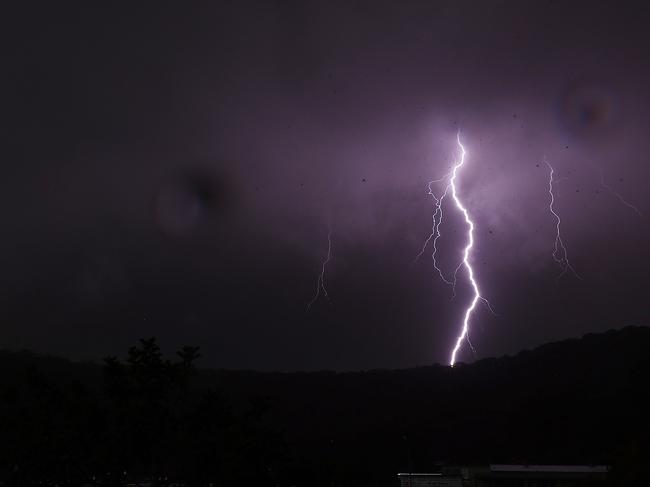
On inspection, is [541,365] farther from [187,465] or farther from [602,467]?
[187,465]


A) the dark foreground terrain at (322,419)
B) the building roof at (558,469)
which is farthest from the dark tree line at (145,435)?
the building roof at (558,469)

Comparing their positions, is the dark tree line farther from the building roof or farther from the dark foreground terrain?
the building roof

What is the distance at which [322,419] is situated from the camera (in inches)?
3280

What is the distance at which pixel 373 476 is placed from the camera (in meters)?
58.4

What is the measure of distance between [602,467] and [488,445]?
2587 centimetres

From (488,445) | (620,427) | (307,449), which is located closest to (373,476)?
(307,449)

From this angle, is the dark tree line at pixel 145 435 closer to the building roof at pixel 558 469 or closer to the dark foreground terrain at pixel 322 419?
the dark foreground terrain at pixel 322 419

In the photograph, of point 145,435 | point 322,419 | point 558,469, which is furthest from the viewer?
point 322,419

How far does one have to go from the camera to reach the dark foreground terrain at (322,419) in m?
24.8

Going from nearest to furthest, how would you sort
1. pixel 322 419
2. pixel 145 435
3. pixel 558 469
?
pixel 145 435, pixel 558 469, pixel 322 419

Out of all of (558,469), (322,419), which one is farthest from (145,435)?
(322,419)

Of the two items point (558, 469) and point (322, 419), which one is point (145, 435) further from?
point (322, 419)

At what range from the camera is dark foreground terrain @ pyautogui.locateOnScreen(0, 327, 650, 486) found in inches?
977

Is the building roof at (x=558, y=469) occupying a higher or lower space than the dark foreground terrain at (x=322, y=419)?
lower
